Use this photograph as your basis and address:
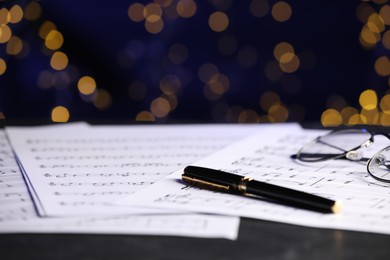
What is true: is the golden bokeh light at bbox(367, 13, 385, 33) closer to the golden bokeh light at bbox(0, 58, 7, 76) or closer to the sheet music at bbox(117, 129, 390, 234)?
the sheet music at bbox(117, 129, 390, 234)

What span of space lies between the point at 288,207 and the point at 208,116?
106cm

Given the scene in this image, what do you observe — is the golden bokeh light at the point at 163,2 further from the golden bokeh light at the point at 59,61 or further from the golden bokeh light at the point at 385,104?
the golden bokeh light at the point at 385,104

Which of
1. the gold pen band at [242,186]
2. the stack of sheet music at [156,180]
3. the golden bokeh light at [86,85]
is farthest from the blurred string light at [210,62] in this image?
the gold pen band at [242,186]

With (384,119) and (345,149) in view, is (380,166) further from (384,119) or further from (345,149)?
(384,119)

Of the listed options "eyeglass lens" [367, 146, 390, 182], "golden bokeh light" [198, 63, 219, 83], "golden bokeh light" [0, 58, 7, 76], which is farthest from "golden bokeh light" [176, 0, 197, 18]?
"eyeglass lens" [367, 146, 390, 182]

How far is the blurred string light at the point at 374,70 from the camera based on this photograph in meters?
1.51

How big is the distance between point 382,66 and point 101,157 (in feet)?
3.31

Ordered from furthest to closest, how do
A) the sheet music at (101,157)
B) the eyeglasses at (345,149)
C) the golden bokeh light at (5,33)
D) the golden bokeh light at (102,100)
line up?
the golden bokeh light at (102,100) < the golden bokeh light at (5,33) < the eyeglasses at (345,149) < the sheet music at (101,157)

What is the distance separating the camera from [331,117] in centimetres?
160

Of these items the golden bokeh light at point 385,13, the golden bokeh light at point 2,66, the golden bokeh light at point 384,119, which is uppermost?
the golden bokeh light at point 385,13

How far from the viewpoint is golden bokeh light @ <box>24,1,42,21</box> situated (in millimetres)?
1495

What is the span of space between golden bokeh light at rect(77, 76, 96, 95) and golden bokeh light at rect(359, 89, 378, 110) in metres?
0.73

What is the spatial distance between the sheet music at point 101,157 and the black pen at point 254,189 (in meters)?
0.06

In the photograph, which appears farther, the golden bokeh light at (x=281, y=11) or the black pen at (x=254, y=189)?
the golden bokeh light at (x=281, y=11)
